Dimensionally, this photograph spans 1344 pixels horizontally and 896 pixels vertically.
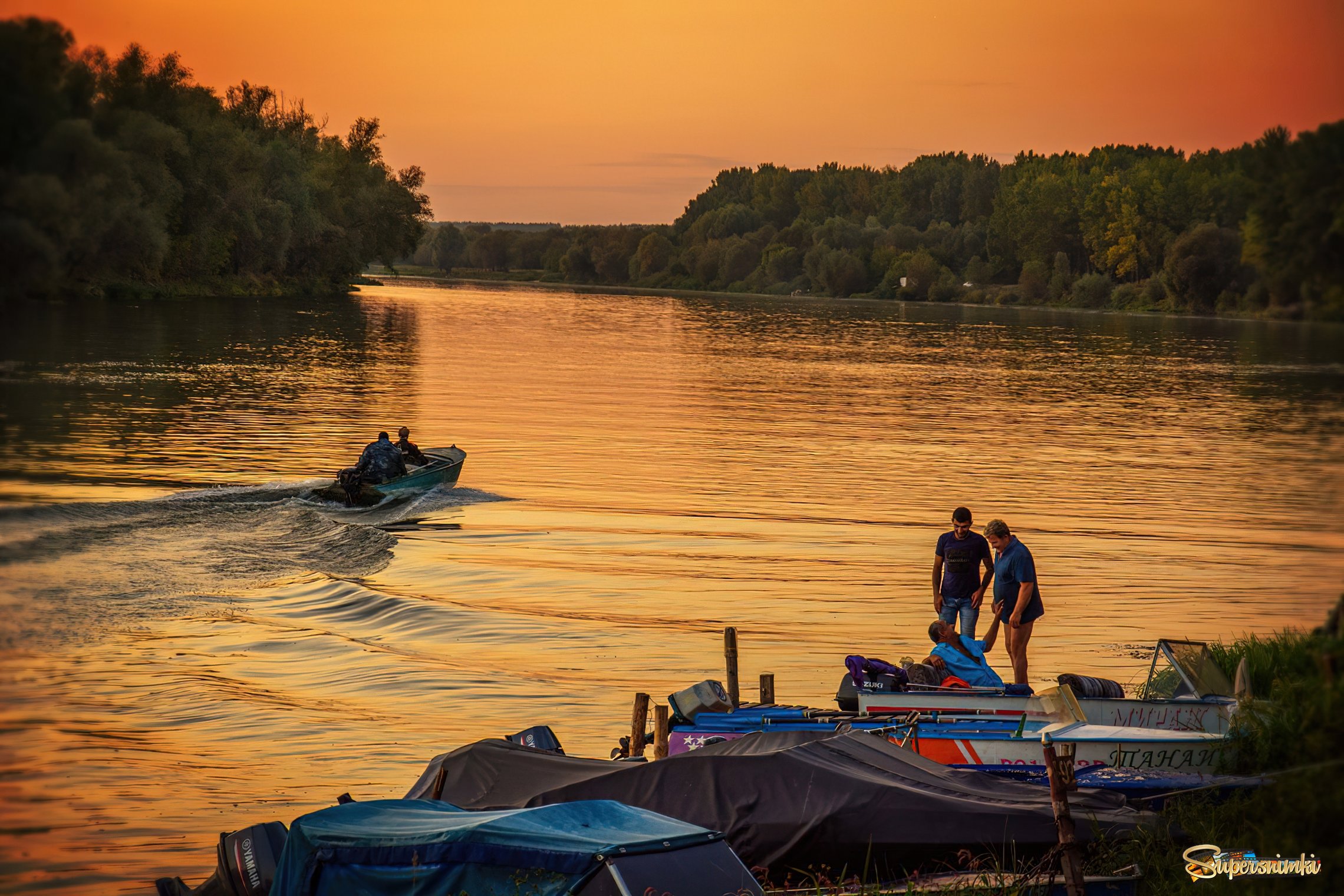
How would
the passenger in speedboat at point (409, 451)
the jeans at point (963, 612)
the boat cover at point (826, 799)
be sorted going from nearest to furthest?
the boat cover at point (826, 799) < the jeans at point (963, 612) < the passenger in speedboat at point (409, 451)

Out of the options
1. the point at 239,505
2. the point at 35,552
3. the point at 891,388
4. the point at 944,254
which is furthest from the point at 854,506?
the point at 944,254

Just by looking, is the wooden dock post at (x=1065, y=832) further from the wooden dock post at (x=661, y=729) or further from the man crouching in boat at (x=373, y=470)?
the man crouching in boat at (x=373, y=470)

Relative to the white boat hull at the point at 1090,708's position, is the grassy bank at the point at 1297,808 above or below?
above

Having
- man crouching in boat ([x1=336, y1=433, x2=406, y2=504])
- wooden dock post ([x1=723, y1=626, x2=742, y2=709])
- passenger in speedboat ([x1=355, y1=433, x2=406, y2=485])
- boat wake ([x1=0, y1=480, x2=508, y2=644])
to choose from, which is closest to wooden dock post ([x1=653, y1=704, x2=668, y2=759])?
wooden dock post ([x1=723, y1=626, x2=742, y2=709])

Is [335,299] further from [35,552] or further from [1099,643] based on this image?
[35,552]

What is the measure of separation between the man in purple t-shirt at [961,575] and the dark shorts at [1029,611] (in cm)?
39

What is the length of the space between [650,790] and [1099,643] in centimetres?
1324

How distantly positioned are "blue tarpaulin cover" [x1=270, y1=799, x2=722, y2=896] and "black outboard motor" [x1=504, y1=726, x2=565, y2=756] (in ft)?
12.7

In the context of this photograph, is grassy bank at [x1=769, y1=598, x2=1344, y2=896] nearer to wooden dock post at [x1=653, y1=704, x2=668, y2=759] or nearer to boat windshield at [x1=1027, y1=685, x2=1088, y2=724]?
boat windshield at [x1=1027, y1=685, x2=1088, y2=724]

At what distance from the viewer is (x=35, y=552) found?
21.8 feet

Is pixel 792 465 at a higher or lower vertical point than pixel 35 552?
lower

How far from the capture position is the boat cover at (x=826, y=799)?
34.6 feet

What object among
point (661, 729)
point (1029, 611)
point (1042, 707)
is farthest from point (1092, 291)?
point (661, 729)

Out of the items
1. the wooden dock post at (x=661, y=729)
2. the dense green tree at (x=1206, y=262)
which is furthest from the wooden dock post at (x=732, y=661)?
the dense green tree at (x=1206, y=262)
